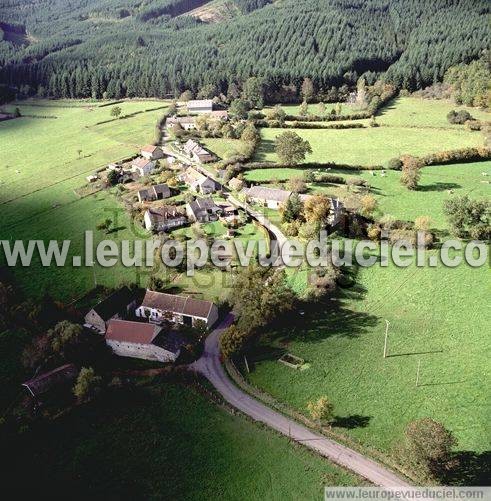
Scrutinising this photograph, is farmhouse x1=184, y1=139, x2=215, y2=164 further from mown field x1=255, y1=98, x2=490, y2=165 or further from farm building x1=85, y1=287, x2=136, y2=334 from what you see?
farm building x1=85, y1=287, x2=136, y2=334

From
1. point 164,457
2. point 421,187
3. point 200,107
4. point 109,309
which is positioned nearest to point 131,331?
point 109,309

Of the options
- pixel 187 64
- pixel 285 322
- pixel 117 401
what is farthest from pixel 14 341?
pixel 187 64

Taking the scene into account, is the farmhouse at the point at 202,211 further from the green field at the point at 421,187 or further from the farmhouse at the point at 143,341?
the farmhouse at the point at 143,341

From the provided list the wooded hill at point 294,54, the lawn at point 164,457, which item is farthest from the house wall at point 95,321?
the wooded hill at point 294,54

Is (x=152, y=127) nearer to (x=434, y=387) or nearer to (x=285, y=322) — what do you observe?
(x=285, y=322)

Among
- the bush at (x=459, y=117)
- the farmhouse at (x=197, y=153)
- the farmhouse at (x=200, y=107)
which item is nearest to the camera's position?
the farmhouse at (x=197, y=153)

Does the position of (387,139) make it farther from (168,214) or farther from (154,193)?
(168,214)
